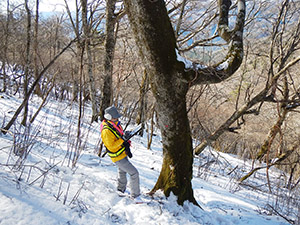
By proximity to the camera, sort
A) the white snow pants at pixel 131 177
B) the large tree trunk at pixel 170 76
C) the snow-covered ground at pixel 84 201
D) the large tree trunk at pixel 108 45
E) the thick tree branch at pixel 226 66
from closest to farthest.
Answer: the snow-covered ground at pixel 84 201, the large tree trunk at pixel 170 76, the thick tree branch at pixel 226 66, the white snow pants at pixel 131 177, the large tree trunk at pixel 108 45

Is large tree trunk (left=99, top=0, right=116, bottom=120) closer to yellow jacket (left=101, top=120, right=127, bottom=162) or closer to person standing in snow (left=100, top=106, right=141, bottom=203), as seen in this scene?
person standing in snow (left=100, top=106, right=141, bottom=203)

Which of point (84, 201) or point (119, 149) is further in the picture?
point (119, 149)

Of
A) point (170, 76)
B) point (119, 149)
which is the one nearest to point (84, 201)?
point (119, 149)

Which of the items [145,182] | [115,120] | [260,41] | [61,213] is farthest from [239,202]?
[260,41]

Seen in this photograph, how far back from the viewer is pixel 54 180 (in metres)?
2.70

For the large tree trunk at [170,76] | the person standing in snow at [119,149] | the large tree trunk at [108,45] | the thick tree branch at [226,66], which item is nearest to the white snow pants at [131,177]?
the person standing in snow at [119,149]

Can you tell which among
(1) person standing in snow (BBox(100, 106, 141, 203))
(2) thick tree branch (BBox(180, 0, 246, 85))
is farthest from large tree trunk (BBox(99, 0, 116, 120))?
(2) thick tree branch (BBox(180, 0, 246, 85))

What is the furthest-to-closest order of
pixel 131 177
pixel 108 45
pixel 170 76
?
1. pixel 108 45
2. pixel 131 177
3. pixel 170 76

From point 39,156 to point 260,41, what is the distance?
27.9ft

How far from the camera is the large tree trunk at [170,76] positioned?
93.6 inches

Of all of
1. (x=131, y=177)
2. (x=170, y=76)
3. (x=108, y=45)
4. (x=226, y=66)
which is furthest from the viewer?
→ (x=108, y=45)

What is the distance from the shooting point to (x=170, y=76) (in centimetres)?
248

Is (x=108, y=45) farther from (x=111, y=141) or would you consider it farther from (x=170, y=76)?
(x=170, y=76)

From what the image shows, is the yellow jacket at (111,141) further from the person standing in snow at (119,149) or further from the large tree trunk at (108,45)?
the large tree trunk at (108,45)
